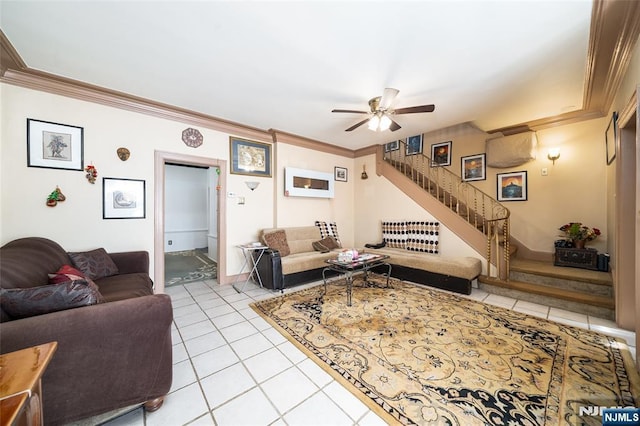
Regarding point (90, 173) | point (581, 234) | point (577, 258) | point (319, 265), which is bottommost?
point (319, 265)

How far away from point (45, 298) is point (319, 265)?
330cm

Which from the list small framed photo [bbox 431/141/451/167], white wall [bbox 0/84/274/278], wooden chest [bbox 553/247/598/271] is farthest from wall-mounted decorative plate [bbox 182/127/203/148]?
wooden chest [bbox 553/247/598/271]

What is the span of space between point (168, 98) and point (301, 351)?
380cm

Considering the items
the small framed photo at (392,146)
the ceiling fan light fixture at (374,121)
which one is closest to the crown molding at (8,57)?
the ceiling fan light fixture at (374,121)

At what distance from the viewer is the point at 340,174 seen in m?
5.85

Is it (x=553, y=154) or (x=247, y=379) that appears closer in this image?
(x=247, y=379)

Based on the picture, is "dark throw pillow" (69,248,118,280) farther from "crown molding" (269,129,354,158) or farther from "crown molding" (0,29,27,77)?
"crown molding" (269,129,354,158)

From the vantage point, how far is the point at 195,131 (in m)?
3.78

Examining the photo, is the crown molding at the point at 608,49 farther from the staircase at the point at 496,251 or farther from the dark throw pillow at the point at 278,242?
the dark throw pillow at the point at 278,242

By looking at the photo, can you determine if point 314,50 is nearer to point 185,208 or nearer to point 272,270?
point 272,270

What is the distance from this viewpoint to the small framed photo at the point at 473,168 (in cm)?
473

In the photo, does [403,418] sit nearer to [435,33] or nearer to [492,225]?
[435,33]

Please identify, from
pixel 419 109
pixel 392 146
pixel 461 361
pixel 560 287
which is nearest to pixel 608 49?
pixel 419 109

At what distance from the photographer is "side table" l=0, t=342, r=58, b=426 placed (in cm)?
69
